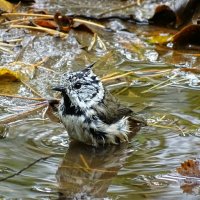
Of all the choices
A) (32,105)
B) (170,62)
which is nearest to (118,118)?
(32,105)

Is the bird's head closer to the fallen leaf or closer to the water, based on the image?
the water

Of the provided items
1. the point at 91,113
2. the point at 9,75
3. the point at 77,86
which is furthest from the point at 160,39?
the point at 91,113

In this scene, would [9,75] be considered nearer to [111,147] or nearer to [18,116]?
[18,116]

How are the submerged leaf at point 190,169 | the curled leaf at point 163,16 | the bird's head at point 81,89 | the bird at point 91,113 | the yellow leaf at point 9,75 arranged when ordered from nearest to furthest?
the submerged leaf at point 190,169 < the bird at point 91,113 < the bird's head at point 81,89 < the yellow leaf at point 9,75 < the curled leaf at point 163,16

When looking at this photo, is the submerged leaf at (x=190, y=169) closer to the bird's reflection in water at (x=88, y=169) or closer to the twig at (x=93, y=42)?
the bird's reflection in water at (x=88, y=169)

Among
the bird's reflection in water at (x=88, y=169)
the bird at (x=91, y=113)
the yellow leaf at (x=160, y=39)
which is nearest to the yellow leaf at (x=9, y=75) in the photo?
the bird at (x=91, y=113)

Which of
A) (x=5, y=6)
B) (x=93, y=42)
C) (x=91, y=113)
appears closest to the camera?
(x=91, y=113)

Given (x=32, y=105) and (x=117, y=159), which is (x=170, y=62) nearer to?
(x=32, y=105)
